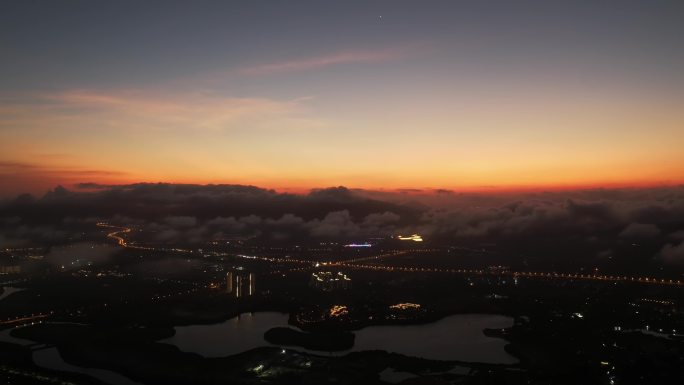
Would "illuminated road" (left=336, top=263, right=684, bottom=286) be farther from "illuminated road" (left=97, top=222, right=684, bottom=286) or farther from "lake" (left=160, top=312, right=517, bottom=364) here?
"lake" (left=160, top=312, right=517, bottom=364)

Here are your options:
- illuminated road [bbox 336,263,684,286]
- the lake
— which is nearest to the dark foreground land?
the lake

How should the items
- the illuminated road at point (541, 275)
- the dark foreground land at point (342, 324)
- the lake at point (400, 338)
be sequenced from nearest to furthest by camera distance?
1. the dark foreground land at point (342, 324)
2. the lake at point (400, 338)
3. the illuminated road at point (541, 275)

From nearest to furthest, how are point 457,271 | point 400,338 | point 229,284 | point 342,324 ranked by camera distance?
point 400,338 < point 342,324 < point 229,284 < point 457,271

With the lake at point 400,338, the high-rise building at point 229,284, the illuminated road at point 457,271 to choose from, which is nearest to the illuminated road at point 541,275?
the illuminated road at point 457,271

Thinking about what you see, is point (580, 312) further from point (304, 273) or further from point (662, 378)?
point (304, 273)

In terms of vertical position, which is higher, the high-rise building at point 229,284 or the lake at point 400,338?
the high-rise building at point 229,284

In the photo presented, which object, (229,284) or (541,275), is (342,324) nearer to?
(229,284)

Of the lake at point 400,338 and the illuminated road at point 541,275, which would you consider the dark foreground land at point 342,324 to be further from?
the illuminated road at point 541,275

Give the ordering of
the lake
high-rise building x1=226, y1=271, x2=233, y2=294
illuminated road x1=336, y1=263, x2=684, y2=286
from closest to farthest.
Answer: the lake < high-rise building x1=226, y1=271, x2=233, y2=294 < illuminated road x1=336, y1=263, x2=684, y2=286

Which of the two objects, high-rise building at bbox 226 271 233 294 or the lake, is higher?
high-rise building at bbox 226 271 233 294

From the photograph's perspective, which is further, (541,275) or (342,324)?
(541,275)

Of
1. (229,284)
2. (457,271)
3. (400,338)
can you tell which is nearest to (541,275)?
(457,271)
